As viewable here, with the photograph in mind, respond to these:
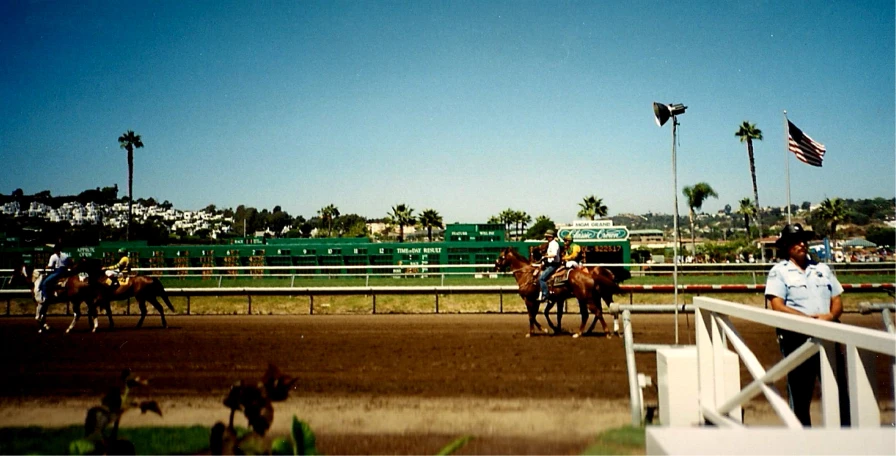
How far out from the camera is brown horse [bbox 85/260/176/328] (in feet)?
41.4

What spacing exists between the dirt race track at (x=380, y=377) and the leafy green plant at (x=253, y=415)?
2.69 metres

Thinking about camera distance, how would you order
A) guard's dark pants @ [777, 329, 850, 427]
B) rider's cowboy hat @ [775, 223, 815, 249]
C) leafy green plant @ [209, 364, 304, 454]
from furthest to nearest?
rider's cowboy hat @ [775, 223, 815, 249]
guard's dark pants @ [777, 329, 850, 427]
leafy green plant @ [209, 364, 304, 454]

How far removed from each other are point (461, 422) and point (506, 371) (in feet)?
7.38

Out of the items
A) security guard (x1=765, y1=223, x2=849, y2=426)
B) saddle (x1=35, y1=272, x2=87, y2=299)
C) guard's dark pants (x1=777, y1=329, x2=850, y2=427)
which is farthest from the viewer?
saddle (x1=35, y1=272, x2=87, y2=299)

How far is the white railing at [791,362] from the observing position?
226 cm

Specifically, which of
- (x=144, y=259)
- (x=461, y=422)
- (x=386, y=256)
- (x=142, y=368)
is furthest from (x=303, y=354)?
(x=144, y=259)

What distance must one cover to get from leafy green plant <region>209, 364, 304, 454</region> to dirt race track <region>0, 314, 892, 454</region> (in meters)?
2.69

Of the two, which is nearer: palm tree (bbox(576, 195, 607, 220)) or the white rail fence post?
the white rail fence post

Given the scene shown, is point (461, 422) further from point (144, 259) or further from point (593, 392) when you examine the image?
point (144, 259)

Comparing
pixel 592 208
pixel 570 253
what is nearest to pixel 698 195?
pixel 592 208

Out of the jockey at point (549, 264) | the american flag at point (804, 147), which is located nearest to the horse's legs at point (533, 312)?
the jockey at point (549, 264)

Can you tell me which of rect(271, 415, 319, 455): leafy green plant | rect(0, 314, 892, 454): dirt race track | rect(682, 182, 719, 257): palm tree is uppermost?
rect(682, 182, 719, 257): palm tree

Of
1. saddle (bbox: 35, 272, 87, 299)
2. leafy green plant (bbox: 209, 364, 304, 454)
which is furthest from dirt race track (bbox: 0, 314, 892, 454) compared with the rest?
leafy green plant (bbox: 209, 364, 304, 454)

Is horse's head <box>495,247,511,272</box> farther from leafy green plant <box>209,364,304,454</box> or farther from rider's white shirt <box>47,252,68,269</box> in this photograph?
leafy green plant <box>209,364,304,454</box>
